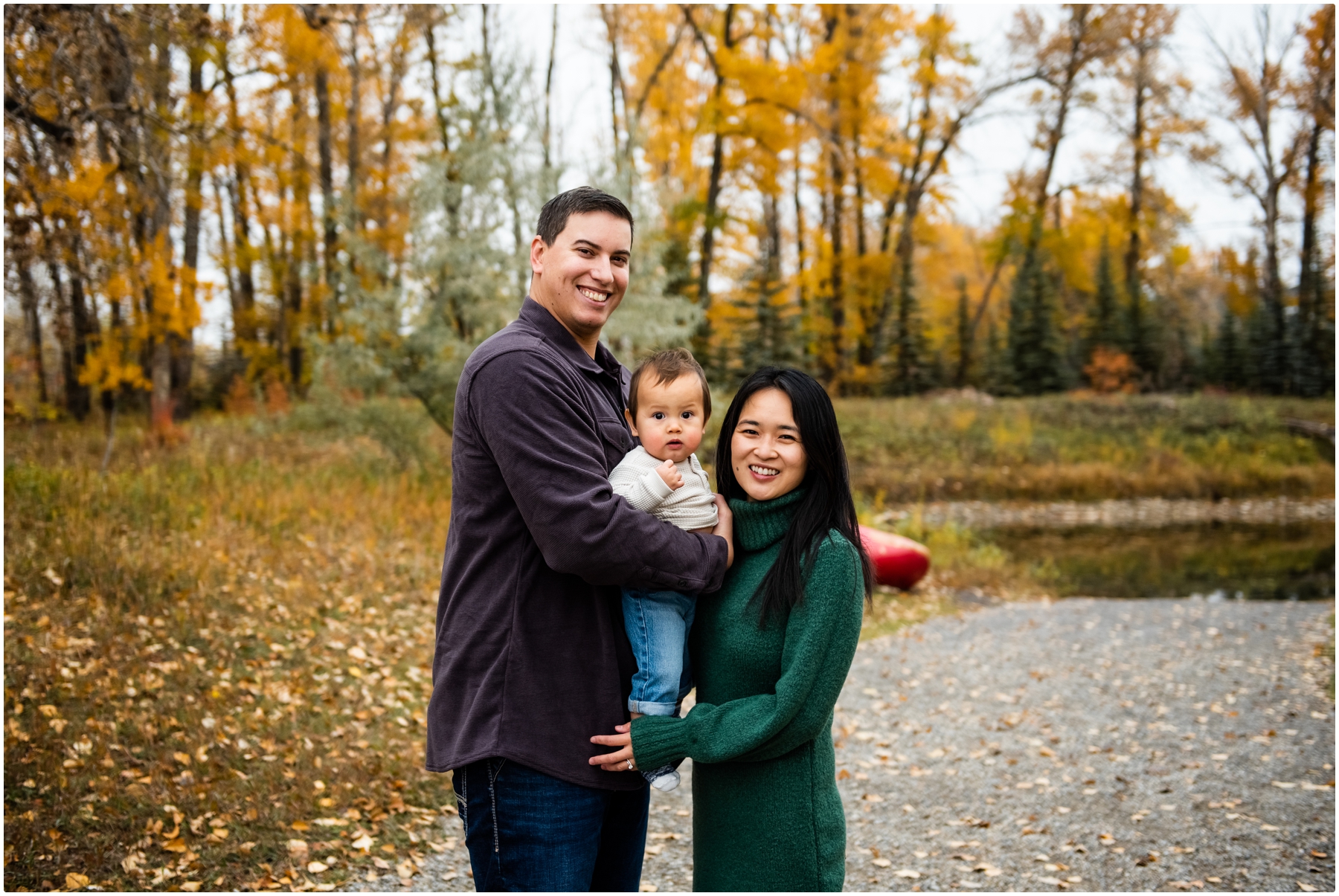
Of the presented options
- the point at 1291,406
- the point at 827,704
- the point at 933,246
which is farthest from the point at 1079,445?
the point at 827,704

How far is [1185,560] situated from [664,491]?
47.9ft

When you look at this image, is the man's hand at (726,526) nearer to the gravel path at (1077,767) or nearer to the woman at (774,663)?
the woman at (774,663)

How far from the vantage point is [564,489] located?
1.99 m

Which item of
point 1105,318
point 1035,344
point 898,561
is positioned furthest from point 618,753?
point 1105,318

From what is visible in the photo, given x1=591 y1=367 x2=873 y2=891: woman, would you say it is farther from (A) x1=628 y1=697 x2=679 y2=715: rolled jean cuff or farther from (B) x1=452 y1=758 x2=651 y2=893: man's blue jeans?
(B) x1=452 y1=758 x2=651 y2=893: man's blue jeans

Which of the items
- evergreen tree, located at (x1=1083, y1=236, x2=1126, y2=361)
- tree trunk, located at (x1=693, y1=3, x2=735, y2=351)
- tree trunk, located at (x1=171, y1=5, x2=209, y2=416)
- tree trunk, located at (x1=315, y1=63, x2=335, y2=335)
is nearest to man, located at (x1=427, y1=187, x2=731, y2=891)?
tree trunk, located at (x1=171, y1=5, x2=209, y2=416)

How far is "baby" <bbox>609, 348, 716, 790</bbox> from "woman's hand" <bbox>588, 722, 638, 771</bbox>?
0.19 ft

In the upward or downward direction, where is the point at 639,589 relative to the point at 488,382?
downward

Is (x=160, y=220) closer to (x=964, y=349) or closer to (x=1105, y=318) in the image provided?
(x=964, y=349)

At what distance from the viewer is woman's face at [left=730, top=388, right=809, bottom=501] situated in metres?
2.28

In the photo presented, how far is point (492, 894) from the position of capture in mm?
2203

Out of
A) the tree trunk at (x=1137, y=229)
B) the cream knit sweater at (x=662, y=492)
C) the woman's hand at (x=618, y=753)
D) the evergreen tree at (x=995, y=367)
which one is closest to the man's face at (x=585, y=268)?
the cream knit sweater at (x=662, y=492)

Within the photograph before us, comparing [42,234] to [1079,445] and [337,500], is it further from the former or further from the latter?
[1079,445]

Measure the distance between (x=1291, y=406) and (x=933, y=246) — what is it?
35.0ft
